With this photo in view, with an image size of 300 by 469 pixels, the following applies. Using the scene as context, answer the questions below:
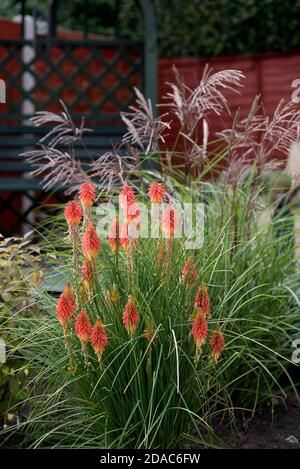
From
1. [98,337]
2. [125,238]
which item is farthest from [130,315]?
[125,238]

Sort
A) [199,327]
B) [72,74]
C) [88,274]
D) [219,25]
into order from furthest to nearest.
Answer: [219,25] < [72,74] < [88,274] < [199,327]

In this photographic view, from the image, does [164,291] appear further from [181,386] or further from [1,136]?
[1,136]

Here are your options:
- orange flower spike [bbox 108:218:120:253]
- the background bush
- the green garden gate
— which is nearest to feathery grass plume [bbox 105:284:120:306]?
orange flower spike [bbox 108:218:120:253]

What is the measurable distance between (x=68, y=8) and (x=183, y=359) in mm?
10960

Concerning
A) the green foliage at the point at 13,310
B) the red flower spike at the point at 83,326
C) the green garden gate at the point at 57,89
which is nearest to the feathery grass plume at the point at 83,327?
the red flower spike at the point at 83,326

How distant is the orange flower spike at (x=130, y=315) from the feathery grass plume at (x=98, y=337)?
65 millimetres

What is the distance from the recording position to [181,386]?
237 centimetres

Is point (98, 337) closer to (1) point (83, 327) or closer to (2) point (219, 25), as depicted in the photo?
(1) point (83, 327)

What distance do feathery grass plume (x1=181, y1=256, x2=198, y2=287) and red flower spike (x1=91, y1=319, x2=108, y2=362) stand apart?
0.29 meters

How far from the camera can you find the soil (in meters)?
2.65

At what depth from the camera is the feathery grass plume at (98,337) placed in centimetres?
213

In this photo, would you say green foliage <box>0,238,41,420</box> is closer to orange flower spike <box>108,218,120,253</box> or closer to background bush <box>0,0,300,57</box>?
orange flower spike <box>108,218,120,253</box>

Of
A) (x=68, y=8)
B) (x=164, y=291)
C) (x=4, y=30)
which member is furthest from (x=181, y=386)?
(x=68, y=8)

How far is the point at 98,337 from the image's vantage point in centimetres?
214
